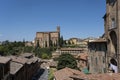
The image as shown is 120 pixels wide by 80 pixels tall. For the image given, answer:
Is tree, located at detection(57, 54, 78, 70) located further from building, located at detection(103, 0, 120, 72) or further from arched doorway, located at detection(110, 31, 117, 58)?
arched doorway, located at detection(110, 31, 117, 58)

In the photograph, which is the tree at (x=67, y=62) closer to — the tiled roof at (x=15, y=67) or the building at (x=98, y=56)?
the building at (x=98, y=56)

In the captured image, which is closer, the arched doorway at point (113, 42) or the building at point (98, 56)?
the arched doorway at point (113, 42)

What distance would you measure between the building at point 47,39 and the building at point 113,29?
372 ft

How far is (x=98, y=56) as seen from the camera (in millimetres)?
41875

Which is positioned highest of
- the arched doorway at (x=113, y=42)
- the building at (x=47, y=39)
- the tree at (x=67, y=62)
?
the building at (x=47, y=39)

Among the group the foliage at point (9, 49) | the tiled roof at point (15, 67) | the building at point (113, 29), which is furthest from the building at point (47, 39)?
the tiled roof at point (15, 67)

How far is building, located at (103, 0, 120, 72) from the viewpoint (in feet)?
107

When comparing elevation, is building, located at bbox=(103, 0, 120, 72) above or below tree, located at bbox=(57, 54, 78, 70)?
above

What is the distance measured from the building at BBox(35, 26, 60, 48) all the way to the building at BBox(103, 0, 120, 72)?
4465 inches

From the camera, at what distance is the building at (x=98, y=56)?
38.8 m

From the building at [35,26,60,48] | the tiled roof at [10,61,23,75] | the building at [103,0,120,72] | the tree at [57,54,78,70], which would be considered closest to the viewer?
the tiled roof at [10,61,23,75]

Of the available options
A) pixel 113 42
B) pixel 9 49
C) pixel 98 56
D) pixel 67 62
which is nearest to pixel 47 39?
pixel 9 49

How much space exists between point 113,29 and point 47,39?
4675 inches

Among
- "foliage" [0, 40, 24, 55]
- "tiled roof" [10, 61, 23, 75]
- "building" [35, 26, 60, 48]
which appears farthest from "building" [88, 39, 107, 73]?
"building" [35, 26, 60, 48]
